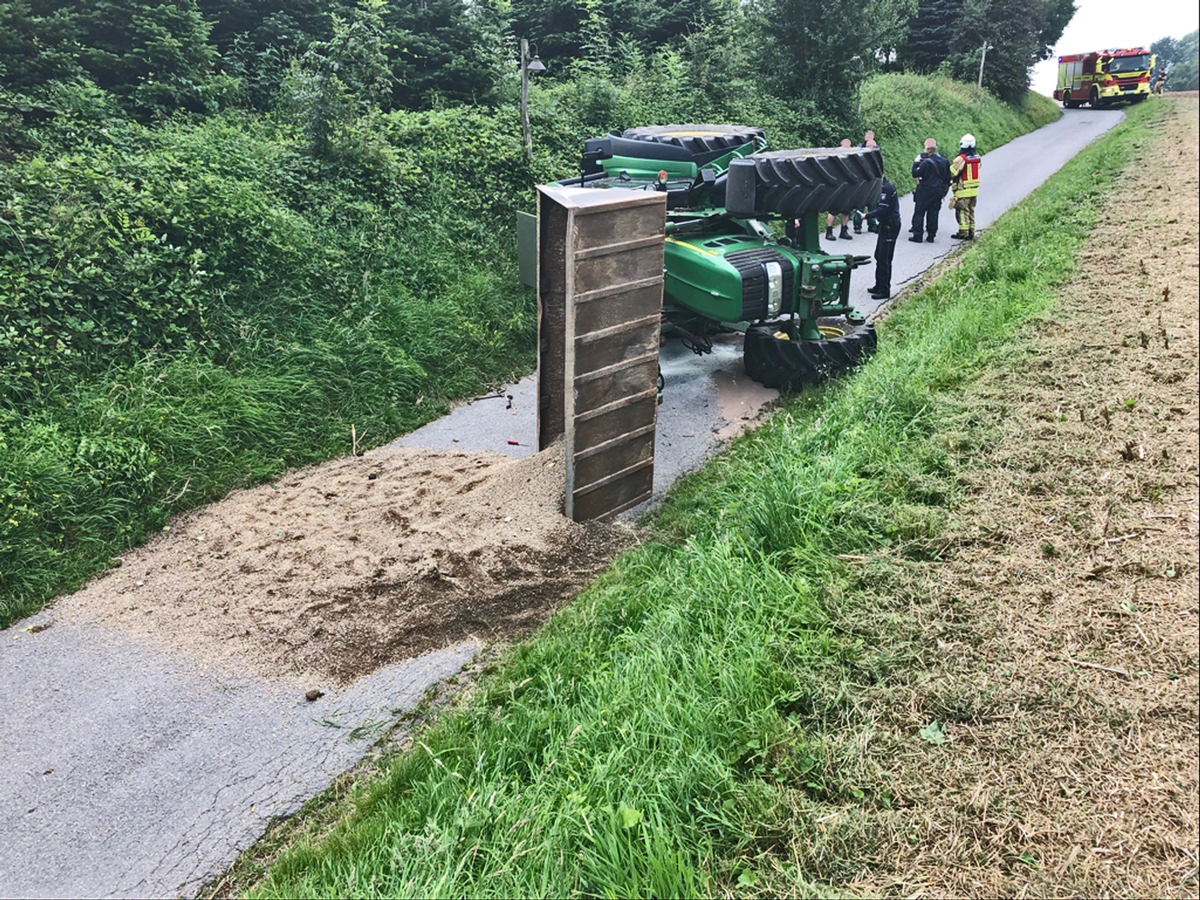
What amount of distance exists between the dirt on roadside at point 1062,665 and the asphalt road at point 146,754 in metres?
2.46

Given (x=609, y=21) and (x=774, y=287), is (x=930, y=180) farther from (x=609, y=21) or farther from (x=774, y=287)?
(x=609, y=21)

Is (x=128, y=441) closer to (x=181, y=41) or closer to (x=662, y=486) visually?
(x=662, y=486)

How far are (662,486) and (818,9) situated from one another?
15340mm

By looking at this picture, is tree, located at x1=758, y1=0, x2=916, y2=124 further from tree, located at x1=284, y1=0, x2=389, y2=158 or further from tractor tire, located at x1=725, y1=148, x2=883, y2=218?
tractor tire, located at x1=725, y1=148, x2=883, y2=218

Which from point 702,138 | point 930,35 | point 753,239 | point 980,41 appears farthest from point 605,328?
point 930,35

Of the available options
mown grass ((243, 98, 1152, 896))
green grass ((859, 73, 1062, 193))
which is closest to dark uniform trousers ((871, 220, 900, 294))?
mown grass ((243, 98, 1152, 896))

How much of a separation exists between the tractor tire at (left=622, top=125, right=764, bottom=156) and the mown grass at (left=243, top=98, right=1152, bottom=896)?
3593mm

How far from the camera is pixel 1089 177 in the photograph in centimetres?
1358

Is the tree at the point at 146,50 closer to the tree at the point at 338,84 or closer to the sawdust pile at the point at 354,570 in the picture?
the tree at the point at 338,84

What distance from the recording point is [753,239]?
A: 782 centimetres

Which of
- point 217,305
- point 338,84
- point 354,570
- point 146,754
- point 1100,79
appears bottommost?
point 146,754

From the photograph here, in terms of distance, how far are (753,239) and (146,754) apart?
620 centimetres

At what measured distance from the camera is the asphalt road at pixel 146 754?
3441mm

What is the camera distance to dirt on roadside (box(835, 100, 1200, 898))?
251 centimetres
